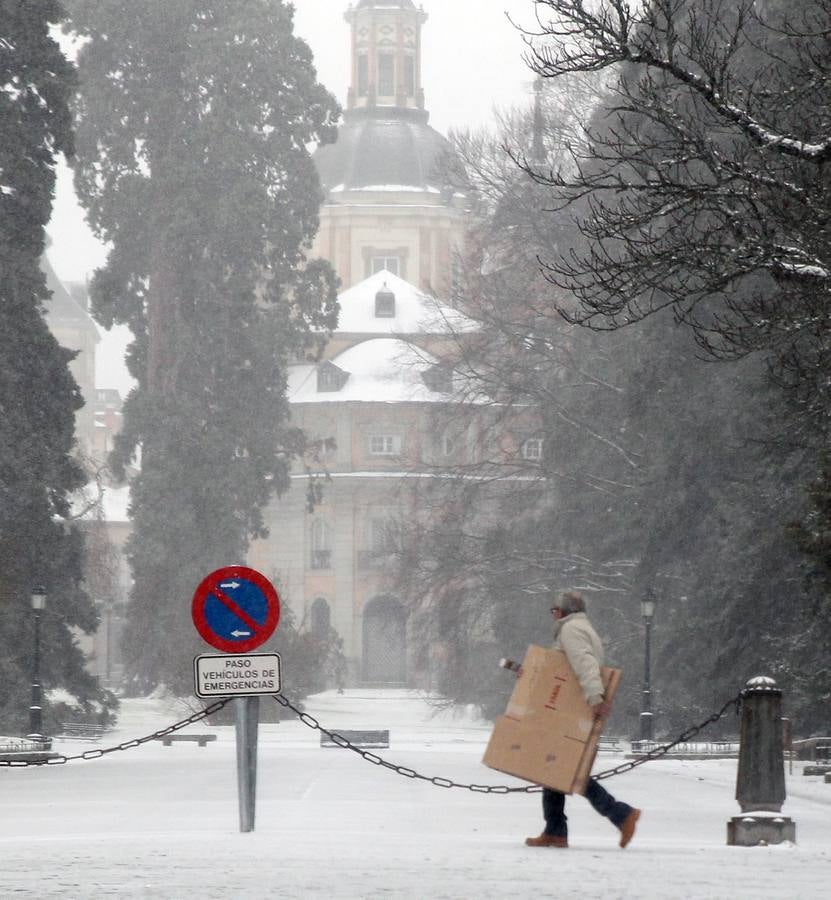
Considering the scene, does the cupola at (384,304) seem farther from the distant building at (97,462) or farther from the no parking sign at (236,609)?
the no parking sign at (236,609)

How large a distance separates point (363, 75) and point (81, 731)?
238 feet

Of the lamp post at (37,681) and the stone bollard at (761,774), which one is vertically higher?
the lamp post at (37,681)

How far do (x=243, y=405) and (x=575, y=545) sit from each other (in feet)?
47.8

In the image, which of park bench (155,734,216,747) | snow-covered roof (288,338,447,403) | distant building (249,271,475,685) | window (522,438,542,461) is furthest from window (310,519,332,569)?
park bench (155,734,216,747)

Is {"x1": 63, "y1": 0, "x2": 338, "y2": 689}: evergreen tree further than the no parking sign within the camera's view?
Yes

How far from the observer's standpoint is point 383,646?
301 feet

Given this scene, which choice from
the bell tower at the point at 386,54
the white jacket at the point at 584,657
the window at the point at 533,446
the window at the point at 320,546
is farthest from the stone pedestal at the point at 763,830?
the bell tower at the point at 386,54

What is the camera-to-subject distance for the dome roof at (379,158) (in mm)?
105188

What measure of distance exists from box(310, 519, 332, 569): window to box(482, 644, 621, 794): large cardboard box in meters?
79.0

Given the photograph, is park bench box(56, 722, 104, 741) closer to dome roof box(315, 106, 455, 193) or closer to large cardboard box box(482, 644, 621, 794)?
large cardboard box box(482, 644, 621, 794)

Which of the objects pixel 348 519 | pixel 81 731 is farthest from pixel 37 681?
pixel 348 519

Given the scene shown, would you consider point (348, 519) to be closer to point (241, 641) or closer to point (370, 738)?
point (370, 738)

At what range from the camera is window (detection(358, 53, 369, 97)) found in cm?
11181

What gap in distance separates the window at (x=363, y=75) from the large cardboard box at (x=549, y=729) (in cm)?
9998
